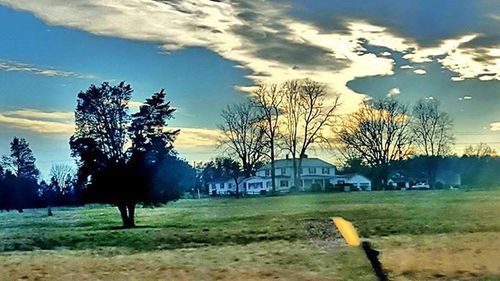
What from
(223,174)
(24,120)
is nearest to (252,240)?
(223,174)

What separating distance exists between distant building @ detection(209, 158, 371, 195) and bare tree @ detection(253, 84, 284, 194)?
61mm

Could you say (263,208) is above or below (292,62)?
below

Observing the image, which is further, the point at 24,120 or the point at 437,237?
the point at 437,237

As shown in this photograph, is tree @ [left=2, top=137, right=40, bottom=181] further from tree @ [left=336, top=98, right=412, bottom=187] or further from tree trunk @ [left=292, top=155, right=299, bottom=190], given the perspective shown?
tree @ [left=336, top=98, right=412, bottom=187]

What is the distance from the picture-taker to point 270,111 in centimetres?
498

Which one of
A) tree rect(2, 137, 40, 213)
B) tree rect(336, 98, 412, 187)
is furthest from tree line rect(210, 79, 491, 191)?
tree rect(2, 137, 40, 213)

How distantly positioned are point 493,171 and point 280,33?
218 cm

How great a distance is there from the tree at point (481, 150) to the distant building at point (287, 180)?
95cm

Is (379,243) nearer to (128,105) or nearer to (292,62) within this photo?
(292,62)

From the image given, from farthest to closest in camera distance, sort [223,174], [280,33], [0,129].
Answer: [280,33], [223,174], [0,129]

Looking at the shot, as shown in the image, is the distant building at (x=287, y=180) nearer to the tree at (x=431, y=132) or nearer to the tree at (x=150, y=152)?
the tree at (x=150, y=152)

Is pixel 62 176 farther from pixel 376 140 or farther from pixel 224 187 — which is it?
pixel 376 140

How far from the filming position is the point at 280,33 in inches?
199

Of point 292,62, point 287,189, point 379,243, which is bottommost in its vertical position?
point 379,243
